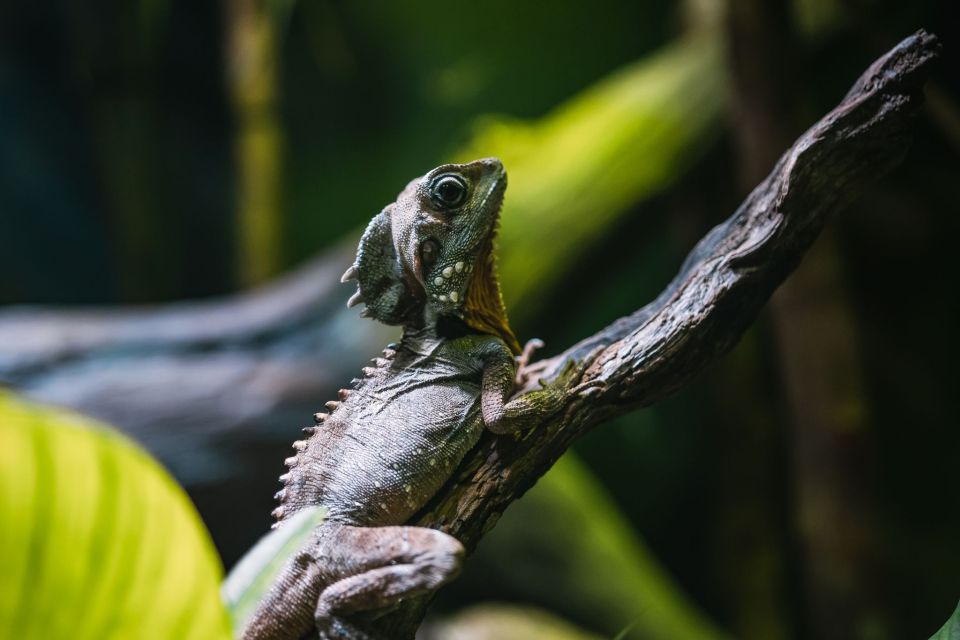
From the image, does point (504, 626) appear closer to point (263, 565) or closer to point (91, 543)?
point (263, 565)

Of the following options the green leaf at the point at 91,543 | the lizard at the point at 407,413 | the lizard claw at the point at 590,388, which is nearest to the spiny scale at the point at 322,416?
the lizard at the point at 407,413

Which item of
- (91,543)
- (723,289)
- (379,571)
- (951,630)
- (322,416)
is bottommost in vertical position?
(951,630)

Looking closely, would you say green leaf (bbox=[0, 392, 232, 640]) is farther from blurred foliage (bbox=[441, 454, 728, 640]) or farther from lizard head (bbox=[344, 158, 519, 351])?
blurred foliage (bbox=[441, 454, 728, 640])

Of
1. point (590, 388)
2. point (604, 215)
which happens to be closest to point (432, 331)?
point (590, 388)

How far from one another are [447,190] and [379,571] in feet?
4.20

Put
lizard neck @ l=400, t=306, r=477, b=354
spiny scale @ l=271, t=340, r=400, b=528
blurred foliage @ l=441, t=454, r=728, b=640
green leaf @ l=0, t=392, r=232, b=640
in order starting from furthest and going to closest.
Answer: blurred foliage @ l=441, t=454, r=728, b=640 → lizard neck @ l=400, t=306, r=477, b=354 → spiny scale @ l=271, t=340, r=400, b=528 → green leaf @ l=0, t=392, r=232, b=640

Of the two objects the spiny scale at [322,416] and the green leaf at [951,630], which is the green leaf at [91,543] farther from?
the green leaf at [951,630]

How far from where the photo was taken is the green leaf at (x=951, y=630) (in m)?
1.88

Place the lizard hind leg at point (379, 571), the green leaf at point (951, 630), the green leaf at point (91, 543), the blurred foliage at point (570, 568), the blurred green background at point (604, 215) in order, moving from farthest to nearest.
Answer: the blurred foliage at point (570, 568)
the blurred green background at point (604, 215)
the lizard hind leg at point (379, 571)
the green leaf at point (951, 630)
the green leaf at point (91, 543)

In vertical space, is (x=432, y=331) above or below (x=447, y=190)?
below

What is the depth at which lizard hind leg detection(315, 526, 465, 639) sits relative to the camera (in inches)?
83.9

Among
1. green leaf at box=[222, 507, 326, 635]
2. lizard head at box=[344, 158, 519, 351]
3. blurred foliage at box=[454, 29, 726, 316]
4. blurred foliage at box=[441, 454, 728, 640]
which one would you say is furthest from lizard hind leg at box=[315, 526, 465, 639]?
blurred foliage at box=[441, 454, 728, 640]

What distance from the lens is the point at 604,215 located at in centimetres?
539

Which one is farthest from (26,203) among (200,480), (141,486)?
(141,486)
